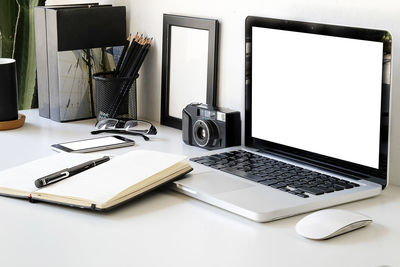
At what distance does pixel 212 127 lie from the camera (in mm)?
1730

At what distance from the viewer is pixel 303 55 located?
150 centimetres

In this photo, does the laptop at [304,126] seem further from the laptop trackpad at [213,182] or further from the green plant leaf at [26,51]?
the green plant leaf at [26,51]

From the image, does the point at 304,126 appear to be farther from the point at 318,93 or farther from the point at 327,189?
the point at 327,189

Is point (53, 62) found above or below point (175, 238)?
above

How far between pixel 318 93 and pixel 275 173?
188 mm

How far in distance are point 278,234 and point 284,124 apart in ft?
1.45

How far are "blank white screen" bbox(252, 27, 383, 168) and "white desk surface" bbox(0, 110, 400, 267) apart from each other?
142 millimetres

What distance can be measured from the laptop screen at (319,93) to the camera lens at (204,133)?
0.09m

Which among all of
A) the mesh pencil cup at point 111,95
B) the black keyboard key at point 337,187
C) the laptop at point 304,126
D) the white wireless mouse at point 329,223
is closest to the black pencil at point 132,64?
the mesh pencil cup at point 111,95

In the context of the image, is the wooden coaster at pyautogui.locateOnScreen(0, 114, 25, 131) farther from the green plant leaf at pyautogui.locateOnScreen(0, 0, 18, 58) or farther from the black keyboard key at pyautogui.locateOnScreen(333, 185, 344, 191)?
the black keyboard key at pyautogui.locateOnScreen(333, 185, 344, 191)

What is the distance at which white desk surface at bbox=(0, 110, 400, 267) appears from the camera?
1081 millimetres

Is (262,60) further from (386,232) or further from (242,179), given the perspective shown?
(386,232)

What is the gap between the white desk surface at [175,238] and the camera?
108cm

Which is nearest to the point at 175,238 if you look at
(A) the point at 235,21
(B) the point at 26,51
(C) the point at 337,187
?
(C) the point at 337,187
